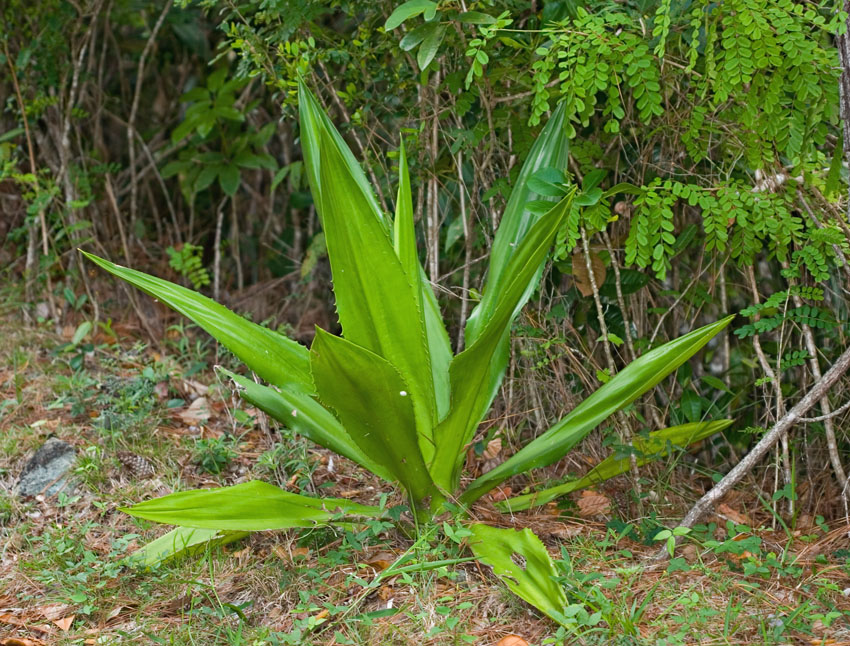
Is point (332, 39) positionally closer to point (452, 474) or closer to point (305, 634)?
point (452, 474)

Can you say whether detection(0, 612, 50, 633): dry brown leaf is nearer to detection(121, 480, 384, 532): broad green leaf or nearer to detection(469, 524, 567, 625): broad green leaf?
detection(121, 480, 384, 532): broad green leaf

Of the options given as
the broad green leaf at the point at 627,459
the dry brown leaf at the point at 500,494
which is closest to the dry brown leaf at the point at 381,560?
the broad green leaf at the point at 627,459

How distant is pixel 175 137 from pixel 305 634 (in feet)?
9.18

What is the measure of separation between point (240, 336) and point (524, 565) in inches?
37.5

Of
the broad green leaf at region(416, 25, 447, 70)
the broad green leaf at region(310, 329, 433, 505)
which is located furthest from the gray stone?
the broad green leaf at region(416, 25, 447, 70)

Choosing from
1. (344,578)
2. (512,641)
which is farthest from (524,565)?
(344,578)

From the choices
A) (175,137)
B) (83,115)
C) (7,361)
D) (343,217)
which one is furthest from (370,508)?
(83,115)

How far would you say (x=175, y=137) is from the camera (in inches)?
158

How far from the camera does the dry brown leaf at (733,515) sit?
7.97 feet

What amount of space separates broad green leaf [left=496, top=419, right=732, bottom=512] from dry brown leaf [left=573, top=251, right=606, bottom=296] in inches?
20.3

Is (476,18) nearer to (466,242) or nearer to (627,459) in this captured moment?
(466,242)

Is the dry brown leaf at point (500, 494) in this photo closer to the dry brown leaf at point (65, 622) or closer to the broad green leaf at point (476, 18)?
the dry brown leaf at point (65, 622)

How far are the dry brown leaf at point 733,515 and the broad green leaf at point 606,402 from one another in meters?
0.56

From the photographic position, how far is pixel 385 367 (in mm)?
1935
